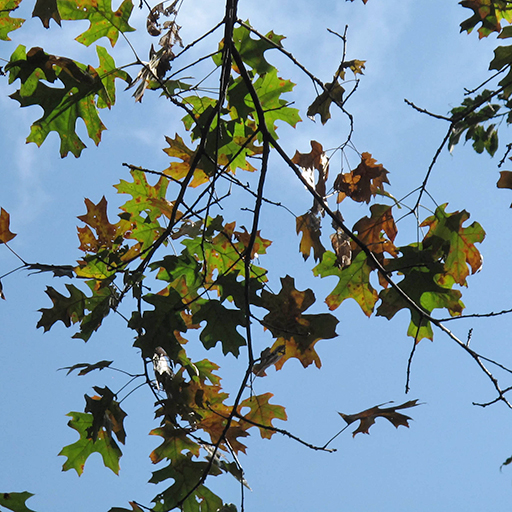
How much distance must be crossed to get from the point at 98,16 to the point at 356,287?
1.64 m

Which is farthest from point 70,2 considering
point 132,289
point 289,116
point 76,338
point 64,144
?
point 76,338

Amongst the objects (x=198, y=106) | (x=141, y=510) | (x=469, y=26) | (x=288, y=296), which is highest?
(x=469, y=26)

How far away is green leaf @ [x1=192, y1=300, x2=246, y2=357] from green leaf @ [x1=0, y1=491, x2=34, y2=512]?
3.00 feet

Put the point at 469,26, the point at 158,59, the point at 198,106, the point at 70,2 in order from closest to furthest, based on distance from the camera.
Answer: the point at 158,59, the point at 70,2, the point at 198,106, the point at 469,26

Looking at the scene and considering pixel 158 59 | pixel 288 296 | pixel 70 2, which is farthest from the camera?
pixel 70 2

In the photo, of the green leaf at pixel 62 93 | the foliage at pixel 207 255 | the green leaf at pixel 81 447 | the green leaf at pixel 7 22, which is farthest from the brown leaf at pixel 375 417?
the green leaf at pixel 7 22

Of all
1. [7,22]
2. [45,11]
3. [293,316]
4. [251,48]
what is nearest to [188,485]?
[293,316]

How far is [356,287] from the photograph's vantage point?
2.45 meters

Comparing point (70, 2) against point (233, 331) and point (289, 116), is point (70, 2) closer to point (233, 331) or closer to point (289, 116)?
point (289, 116)

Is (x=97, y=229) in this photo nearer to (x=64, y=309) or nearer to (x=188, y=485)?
(x=64, y=309)

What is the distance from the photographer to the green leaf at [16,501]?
217cm

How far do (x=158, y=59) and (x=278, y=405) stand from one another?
1.53m

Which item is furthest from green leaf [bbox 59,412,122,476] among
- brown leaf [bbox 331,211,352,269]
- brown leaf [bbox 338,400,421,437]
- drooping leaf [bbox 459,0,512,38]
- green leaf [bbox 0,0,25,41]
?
drooping leaf [bbox 459,0,512,38]

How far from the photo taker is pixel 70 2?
7.92ft
